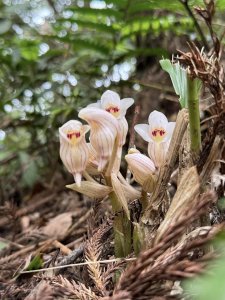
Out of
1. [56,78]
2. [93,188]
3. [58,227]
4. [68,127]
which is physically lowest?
[58,227]

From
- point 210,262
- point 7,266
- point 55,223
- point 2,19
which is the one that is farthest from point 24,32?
point 210,262

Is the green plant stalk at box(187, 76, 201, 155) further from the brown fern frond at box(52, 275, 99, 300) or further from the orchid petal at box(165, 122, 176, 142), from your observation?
the brown fern frond at box(52, 275, 99, 300)

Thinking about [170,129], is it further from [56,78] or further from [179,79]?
[56,78]

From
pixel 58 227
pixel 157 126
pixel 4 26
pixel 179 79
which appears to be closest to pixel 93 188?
pixel 157 126

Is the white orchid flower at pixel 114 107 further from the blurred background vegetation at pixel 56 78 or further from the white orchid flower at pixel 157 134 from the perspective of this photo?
the blurred background vegetation at pixel 56 78

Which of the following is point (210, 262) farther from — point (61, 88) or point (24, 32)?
point (24, 32)

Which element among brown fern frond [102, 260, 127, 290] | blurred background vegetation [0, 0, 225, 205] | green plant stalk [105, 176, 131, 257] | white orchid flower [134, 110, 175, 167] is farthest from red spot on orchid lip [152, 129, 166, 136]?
blurred background vegetation [0, 0, 225, 205]

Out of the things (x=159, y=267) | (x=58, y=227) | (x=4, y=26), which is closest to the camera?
(x=159, y=267)

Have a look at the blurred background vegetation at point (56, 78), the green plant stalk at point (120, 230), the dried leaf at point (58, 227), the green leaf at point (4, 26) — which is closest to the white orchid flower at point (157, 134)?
the green plant stalk at point (120, 230)
